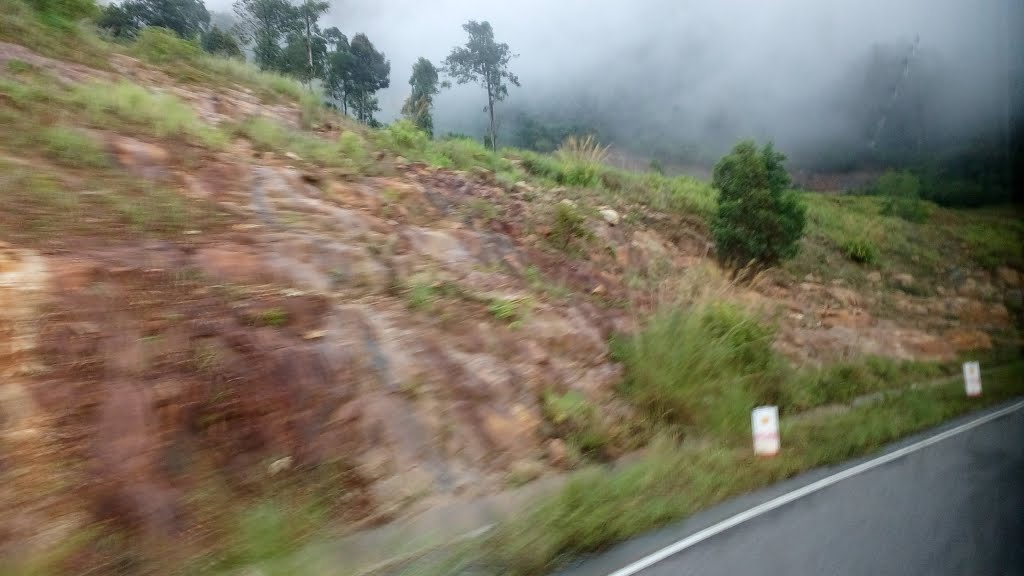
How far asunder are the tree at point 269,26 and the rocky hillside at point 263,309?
3044 millimetres

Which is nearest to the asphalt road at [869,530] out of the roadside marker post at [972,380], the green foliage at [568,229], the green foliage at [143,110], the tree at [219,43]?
the roadside marker post at [972,380]

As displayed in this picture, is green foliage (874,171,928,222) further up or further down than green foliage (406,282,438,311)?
further up

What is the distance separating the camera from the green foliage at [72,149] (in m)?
7.31

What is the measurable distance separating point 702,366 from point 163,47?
10.7 m

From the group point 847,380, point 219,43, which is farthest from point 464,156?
point 847,380

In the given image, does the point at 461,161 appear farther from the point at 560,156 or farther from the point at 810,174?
the point at 810,174

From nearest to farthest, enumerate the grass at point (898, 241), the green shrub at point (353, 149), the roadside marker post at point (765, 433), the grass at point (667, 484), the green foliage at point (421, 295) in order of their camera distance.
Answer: the grass at point (667, 484)
the roadside marker post at point (765, 433)
the green foliage at point (421, 295)
the green shrub at point (353, 149)
the grass at point (898, 241)

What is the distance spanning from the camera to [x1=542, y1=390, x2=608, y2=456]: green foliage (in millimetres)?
7867

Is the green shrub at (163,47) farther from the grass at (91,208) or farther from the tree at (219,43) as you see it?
the grass at (91,208)

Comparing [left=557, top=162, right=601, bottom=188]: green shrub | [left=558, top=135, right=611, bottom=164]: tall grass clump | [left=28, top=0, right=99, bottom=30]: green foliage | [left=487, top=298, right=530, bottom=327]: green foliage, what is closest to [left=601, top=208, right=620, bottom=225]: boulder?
[left=557, top=162, right=601, bottom=188]: green shrub

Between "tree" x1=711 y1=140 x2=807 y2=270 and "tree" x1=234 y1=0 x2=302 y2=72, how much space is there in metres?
10.5

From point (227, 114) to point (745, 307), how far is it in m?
8.95

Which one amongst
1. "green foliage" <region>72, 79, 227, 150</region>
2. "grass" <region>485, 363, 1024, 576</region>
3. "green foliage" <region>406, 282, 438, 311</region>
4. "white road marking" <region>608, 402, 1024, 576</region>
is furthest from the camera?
"green foliage" <region>72, 79, 227, 150</region>

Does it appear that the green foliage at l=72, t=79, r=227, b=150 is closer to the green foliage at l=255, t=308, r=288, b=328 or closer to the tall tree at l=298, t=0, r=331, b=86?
the green foliage at l=255, t=308, r=288, b=328
